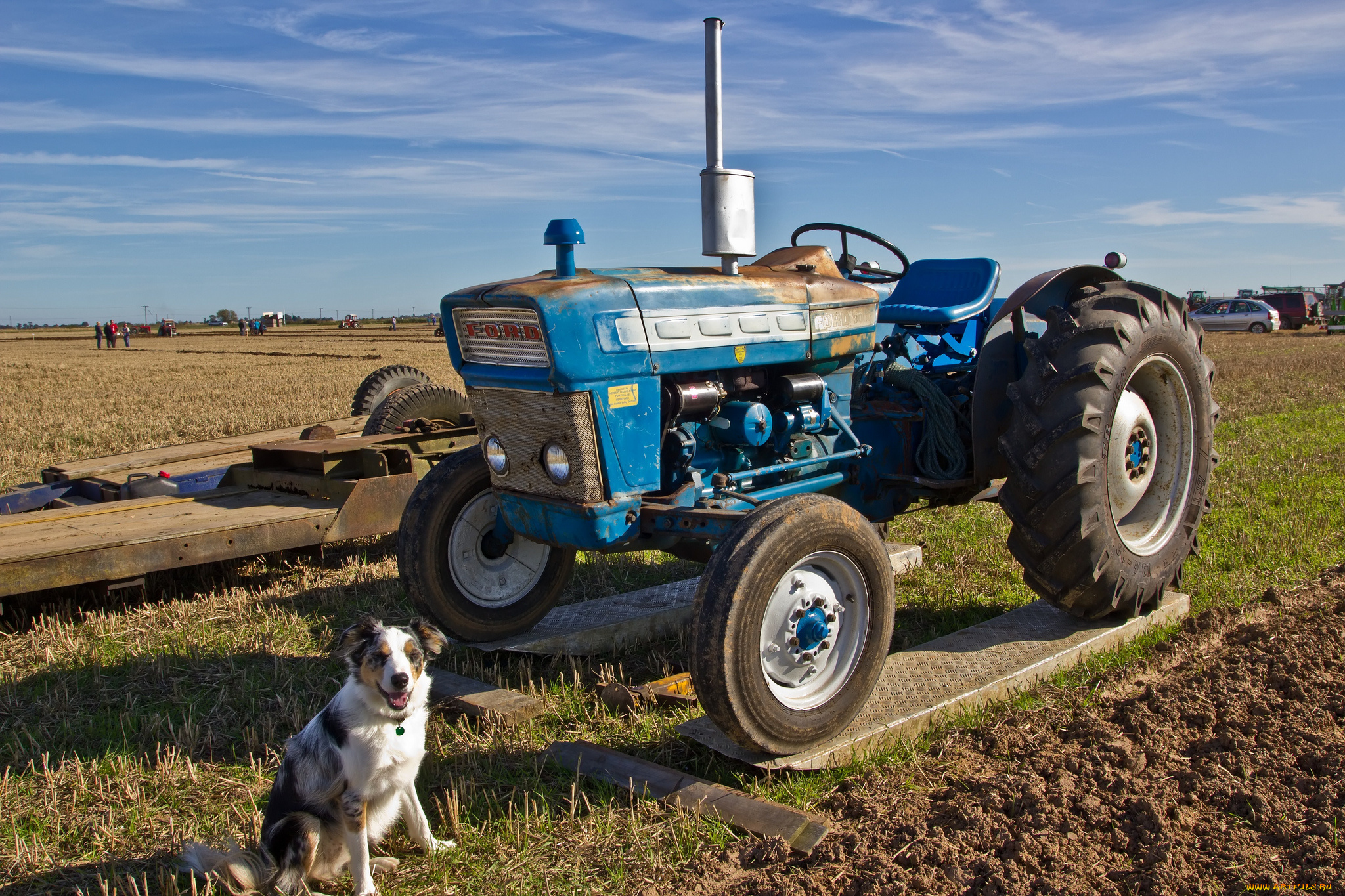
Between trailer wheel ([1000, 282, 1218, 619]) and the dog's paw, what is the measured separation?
257cm

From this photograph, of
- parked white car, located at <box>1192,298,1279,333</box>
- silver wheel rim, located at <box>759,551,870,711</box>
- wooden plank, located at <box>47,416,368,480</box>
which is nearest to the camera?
silver wheel rim, located at <box>759,551,870,711</box>

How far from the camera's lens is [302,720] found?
3771mm

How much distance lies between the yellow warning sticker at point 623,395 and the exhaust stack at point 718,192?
0.62 meters

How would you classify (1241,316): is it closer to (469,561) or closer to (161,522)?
(469,561)

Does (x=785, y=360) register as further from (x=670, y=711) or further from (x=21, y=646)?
(x=21, y=646)

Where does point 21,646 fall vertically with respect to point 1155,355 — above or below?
below

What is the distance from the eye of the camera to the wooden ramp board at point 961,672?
3.25 m

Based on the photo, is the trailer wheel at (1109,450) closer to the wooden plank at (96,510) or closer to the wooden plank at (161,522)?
the wooden plank at (161,522)

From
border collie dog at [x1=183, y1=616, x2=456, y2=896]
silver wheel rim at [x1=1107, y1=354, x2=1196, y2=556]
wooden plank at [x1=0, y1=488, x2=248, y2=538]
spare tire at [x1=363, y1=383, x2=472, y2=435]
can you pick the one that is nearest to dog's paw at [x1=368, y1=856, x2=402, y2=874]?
border collie dog at [x1=183, y1=616, x2=456, y2=896]

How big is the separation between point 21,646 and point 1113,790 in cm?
457

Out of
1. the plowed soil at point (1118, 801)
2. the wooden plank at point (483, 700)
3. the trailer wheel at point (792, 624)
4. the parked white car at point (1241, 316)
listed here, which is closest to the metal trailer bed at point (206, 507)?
the wooden plank at point (483, 700)

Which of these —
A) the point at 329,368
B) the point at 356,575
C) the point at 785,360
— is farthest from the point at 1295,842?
the point at 329,368

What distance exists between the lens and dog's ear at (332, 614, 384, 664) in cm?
277

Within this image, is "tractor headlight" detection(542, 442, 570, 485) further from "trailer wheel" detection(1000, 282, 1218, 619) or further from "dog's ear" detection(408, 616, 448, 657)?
"trailer wheel" detection(1000, 282, 1218, 619)
